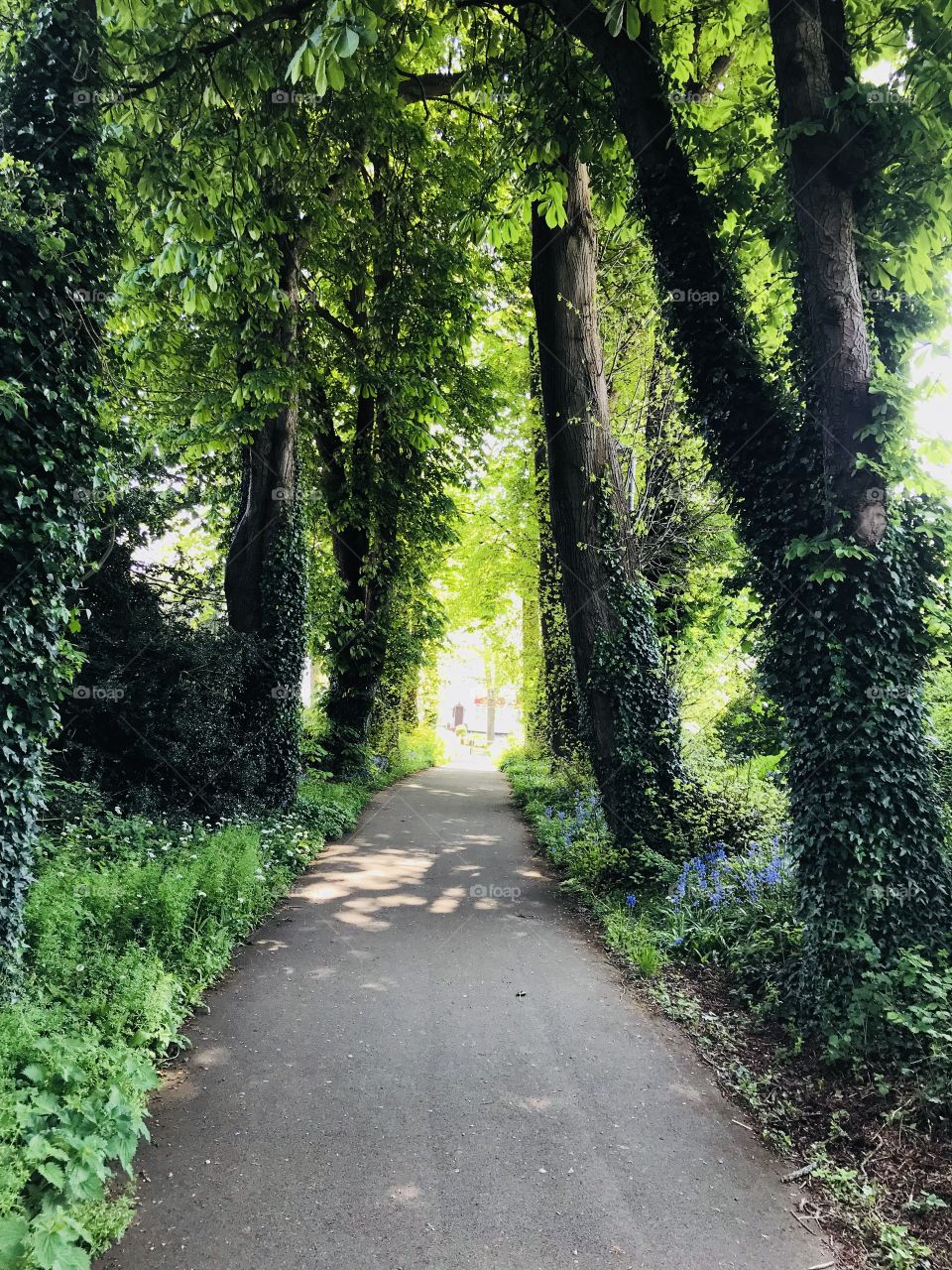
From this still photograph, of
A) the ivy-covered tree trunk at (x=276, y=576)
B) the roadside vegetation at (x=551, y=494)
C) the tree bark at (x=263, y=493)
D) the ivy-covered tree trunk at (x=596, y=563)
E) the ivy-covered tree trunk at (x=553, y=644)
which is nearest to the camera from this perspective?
the roadside vegetation at (x=551, y=494)

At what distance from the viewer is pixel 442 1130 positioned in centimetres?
364

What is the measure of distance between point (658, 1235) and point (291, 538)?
9.28 meters

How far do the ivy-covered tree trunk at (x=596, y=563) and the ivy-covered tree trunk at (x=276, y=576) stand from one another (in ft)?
12.5

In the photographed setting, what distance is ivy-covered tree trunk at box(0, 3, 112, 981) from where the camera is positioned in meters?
4.42

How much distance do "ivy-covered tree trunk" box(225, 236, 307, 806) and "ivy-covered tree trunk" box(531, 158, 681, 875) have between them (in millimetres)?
3795

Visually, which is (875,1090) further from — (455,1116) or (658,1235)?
(455,1116)

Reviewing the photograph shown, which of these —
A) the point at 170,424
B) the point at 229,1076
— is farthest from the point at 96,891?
the point at 170,424

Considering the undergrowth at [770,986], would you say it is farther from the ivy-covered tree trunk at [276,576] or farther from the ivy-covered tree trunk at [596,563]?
the ivy-covered tree trunk at [276,576]

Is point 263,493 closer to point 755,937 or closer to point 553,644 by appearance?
point 553,644

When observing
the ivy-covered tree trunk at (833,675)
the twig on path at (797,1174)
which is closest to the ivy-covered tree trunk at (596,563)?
the ivy-covered tree trunk at (833,675)

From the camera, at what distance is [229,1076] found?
159 inches

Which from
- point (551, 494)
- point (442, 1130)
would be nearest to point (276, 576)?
point (551, 494)

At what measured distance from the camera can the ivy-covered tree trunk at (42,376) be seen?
14.5 ft

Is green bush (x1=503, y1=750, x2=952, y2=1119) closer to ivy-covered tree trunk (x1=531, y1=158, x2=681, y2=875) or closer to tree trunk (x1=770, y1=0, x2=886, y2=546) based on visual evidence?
ivy-covered tree trunk (x1=531, y1=158, x2=681, y2=875)
